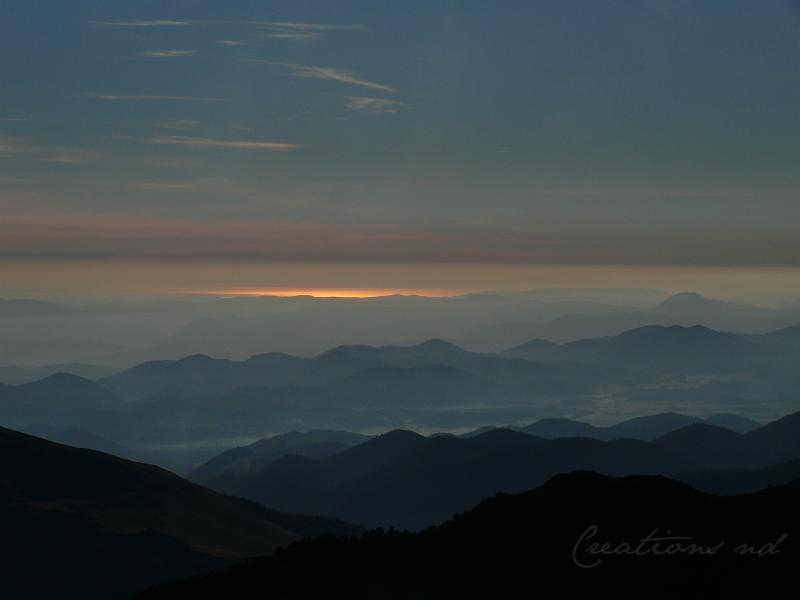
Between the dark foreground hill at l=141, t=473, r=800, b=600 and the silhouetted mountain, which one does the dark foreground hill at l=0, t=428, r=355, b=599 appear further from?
the silhouetted mountain

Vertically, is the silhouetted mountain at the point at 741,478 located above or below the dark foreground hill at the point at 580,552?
below

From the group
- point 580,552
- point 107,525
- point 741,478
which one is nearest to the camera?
point 580,552

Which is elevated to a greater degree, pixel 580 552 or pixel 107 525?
pixel 580 552

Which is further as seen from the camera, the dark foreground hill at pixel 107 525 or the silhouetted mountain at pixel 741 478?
the silhouetted mountain at pixel 741 478

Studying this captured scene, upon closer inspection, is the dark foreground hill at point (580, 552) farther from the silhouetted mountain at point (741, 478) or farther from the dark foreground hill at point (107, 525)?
the silhouetted mountain at point (741, 478)

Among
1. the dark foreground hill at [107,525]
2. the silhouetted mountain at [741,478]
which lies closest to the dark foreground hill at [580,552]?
the dark foreground hill at [107,525]

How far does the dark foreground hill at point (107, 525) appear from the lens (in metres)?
93.6

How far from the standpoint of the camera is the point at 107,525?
107 metres

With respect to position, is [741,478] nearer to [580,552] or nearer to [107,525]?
[107,525]

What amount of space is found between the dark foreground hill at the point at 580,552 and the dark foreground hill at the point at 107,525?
126 ft

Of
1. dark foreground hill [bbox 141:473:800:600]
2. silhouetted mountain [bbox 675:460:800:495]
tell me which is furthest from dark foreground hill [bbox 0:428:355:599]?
silhouetted mountain [bbox 675:460:800:495]

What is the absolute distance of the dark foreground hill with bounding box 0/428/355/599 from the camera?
93.6m

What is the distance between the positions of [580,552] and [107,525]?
7667 cm

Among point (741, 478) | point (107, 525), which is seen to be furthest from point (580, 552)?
point (741, 478)
